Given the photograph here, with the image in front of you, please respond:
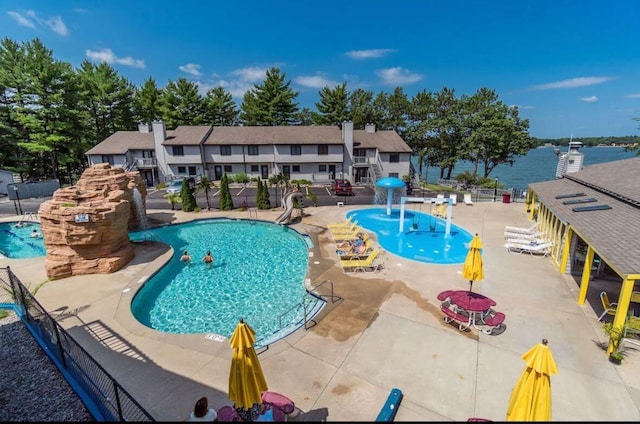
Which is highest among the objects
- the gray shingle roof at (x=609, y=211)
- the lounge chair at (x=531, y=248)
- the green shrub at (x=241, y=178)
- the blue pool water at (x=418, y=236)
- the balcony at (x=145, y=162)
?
the balcony at (x=145, y=162)

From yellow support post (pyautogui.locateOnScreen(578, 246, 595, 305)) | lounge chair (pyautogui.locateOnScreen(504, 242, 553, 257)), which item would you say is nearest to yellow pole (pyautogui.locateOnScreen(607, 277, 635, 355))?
yellow support post (pyautogui.locateOnScreen(578, 246, 595, 305))

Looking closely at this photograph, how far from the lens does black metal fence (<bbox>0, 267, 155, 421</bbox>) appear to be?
6445 millimetres

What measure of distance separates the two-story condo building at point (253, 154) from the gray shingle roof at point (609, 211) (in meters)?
23.0

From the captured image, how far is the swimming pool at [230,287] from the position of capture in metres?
11.8

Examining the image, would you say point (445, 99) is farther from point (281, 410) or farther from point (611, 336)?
point (281, 410)

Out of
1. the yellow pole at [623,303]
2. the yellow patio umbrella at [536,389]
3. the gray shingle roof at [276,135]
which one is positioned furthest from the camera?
the gray shingle roof at [276,135]

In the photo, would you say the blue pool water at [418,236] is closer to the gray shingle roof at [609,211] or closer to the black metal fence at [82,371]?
the gray shingle roof at [609,211]

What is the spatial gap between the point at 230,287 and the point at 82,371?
7580 mm

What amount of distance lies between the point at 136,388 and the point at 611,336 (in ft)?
41.2

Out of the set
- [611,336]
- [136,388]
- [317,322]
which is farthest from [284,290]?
[611,336]

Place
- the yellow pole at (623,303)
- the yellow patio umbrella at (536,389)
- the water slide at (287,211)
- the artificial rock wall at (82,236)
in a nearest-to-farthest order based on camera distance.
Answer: the yellow patio umbrella at (536,389)
the yellow pole at (623,303)
the artificial rock wall at (82,236)
the water slide at (287,211)

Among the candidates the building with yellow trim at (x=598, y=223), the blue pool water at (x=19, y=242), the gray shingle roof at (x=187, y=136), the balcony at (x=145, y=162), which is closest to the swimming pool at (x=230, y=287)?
the blue pool water at (x=19, y=242)

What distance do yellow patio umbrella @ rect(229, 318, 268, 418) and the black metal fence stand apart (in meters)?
1.52

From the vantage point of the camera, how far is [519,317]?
1059 centimetres
